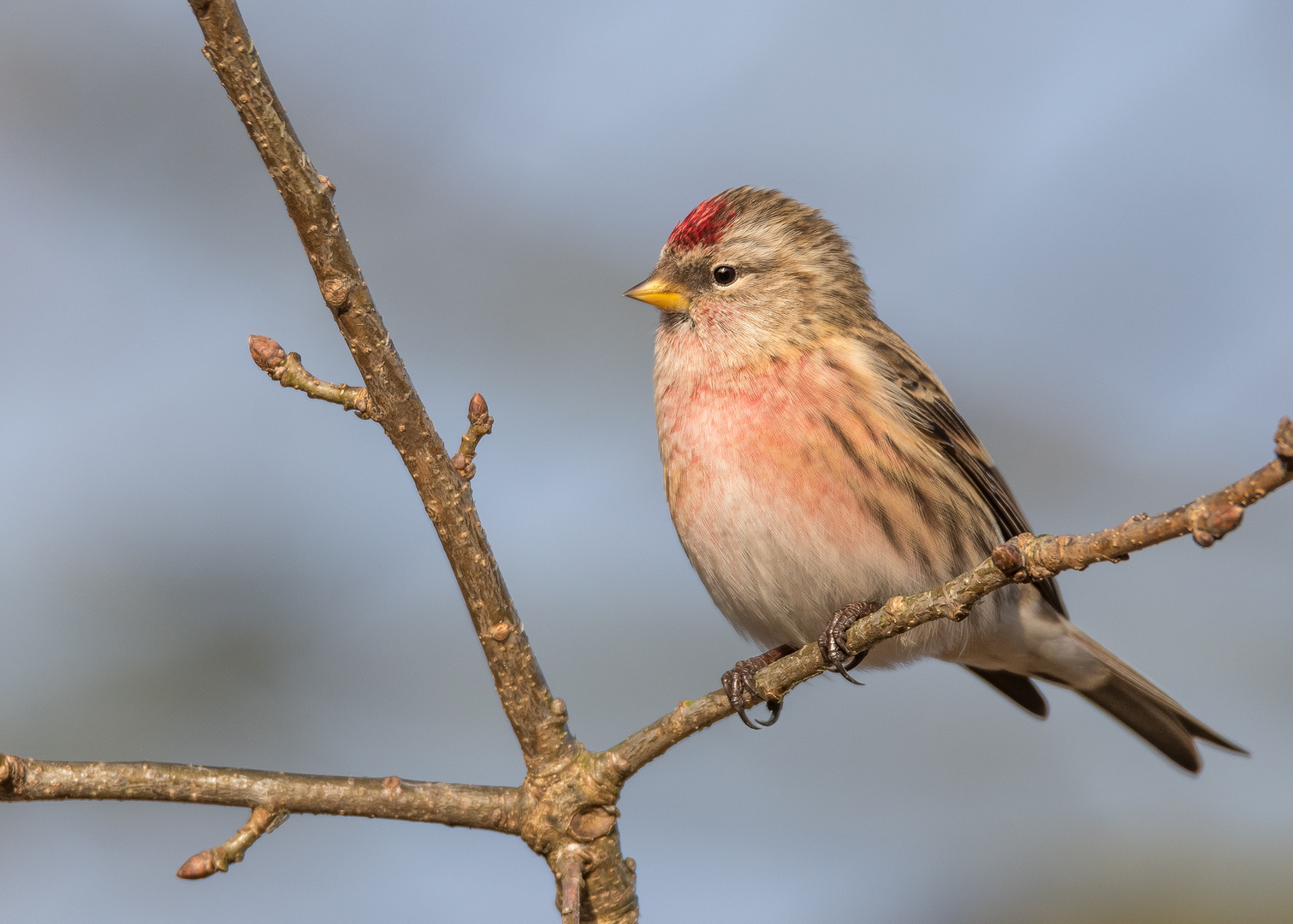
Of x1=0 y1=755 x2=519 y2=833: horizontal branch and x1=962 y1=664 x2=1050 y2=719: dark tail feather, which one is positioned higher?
x1=962 y1=664 x2=1050 y2=719: dark tail feather

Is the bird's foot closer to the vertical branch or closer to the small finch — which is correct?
the small finch

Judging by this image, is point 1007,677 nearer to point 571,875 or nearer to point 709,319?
point 709,319

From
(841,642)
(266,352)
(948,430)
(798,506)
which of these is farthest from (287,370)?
(948,430)

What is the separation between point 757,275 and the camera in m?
4.23

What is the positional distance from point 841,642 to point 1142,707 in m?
2.32

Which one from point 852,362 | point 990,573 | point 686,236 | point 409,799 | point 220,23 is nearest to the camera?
point 220,23

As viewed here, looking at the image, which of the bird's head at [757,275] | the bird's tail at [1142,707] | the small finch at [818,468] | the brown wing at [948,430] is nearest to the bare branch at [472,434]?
the small finch at [818,468]

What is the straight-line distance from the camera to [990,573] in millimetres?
2031

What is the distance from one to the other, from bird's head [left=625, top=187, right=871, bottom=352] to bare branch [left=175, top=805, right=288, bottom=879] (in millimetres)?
2186

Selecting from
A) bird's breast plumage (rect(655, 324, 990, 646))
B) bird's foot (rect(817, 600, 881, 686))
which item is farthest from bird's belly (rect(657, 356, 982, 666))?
bird's foot (rect(817, 600, 881, 686))

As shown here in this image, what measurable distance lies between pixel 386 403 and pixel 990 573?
1.13 m

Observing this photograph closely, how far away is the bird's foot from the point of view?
2.68 metres

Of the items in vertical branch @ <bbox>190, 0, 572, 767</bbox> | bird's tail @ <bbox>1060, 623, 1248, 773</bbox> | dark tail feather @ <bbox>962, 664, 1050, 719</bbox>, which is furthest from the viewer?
dark tail feather @ <bbox>962, 664, 1050, 719</bbox>

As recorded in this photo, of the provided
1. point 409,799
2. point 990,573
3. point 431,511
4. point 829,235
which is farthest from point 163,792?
point 829,235
